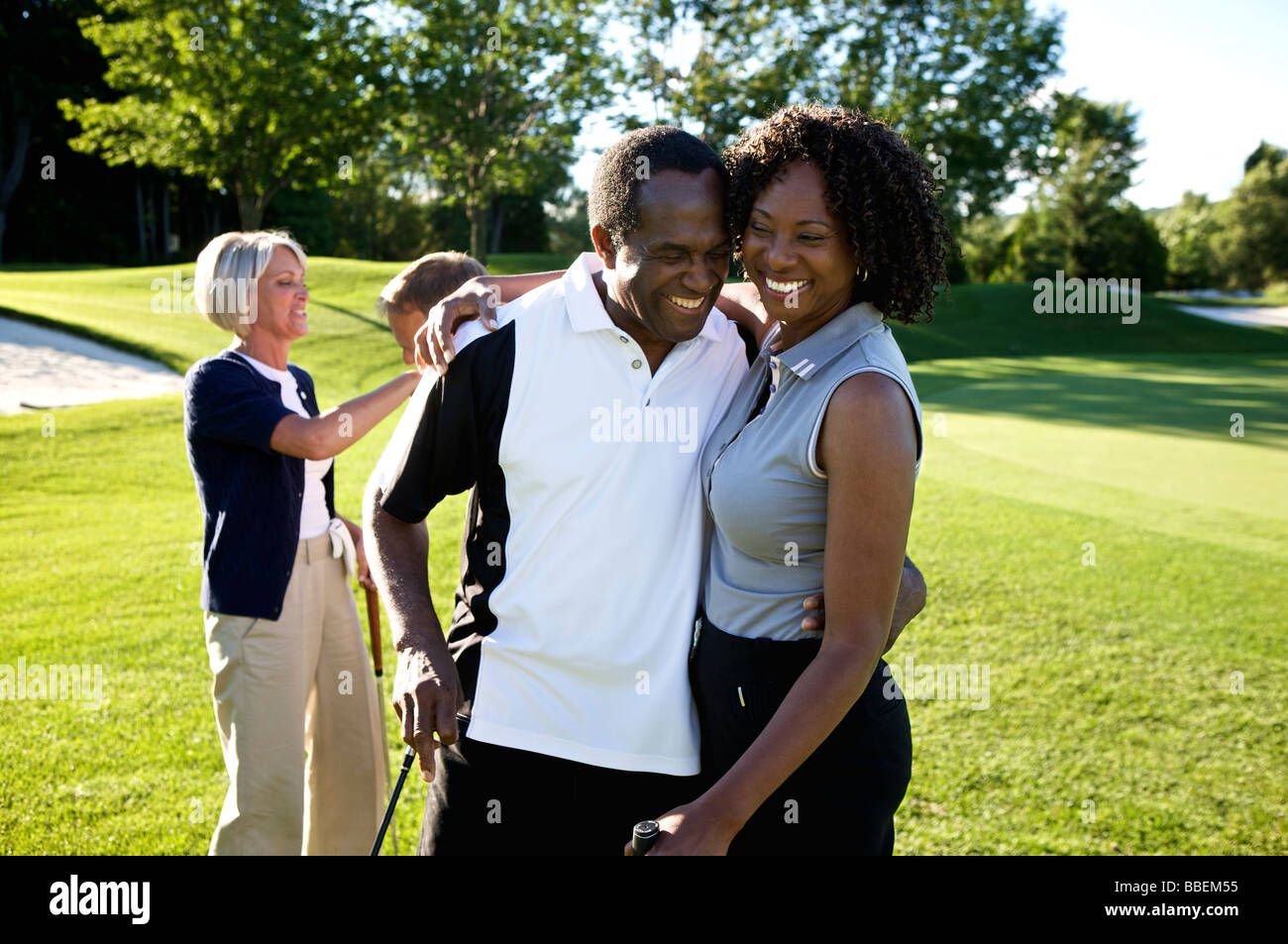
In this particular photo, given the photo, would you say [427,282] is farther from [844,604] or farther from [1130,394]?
[1130,394]

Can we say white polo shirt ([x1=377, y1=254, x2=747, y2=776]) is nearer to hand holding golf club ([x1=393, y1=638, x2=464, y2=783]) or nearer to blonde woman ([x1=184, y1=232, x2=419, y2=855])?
hand holding golf club ([x1=393, y1=638, x2=464, y2=783])

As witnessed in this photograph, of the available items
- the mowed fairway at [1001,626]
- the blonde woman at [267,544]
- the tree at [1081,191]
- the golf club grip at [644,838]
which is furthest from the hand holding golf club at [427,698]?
the tree at [1081,191]

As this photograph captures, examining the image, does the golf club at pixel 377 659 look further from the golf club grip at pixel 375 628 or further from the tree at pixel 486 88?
the tree at pixel 486 88

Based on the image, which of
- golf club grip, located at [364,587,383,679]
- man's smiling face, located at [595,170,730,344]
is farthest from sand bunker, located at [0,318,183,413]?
man's smiling face, located at [595,170,730,344]

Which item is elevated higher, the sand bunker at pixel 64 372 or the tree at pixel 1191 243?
the tree at pixel 1191 243

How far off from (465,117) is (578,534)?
26604 millimetres

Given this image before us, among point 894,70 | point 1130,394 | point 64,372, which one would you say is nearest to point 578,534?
point 1130,394

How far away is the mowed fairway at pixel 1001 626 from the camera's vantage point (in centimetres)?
459

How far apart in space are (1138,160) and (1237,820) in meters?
57.4

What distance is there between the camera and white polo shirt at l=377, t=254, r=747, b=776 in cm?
224

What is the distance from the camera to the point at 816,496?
2.02m

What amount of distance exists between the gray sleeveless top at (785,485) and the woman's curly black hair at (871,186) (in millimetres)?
107

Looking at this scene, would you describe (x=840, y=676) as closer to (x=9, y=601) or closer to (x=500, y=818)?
(x=500, y=818)

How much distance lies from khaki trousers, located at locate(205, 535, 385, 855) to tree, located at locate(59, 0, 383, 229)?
2342 cm
